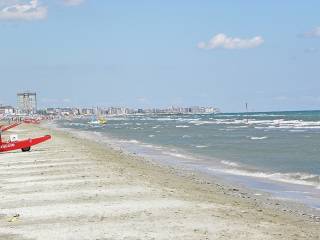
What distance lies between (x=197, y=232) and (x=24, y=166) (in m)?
13.9

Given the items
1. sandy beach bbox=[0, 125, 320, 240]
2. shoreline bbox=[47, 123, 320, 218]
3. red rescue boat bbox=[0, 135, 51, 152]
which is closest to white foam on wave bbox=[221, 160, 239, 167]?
shoreline bbox=[47, 123, 320, 218]

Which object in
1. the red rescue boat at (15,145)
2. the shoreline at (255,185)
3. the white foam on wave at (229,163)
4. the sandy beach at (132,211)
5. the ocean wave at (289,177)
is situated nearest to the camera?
the sandy beach at (132,211)

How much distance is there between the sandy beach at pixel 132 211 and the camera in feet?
33.9

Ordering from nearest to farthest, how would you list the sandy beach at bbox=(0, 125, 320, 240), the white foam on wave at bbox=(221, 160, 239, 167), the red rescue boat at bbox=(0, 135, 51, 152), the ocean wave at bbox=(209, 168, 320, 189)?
1. the sandy beach at bbox=(0, 125, 320, 240)
2. the ocean wave at bbox=(209, 168, 320, 189)
3. the white foam on wave at bbox=(221, 160, 239, 167)
4. the red rescue boat at bbox=(0, 135, 51, 152)

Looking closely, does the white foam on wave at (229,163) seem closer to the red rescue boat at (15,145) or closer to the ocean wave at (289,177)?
the ocean wave at (289,177)

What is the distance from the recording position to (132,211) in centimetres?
1220

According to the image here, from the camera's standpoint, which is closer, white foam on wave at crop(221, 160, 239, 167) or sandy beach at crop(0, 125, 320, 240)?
sandy beach at crop(0, 125, 320, 240)

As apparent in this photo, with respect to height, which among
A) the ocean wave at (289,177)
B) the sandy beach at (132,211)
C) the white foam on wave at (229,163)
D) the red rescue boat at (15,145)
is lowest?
the white foam on wave at (229,163)

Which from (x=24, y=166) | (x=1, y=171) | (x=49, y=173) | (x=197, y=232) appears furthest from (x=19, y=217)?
(x=24, y=166)

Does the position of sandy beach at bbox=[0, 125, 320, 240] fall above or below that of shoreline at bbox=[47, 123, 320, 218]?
above

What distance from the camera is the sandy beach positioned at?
1034cm

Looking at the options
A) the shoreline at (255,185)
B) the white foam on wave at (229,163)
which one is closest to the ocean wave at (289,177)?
the shoreline at (255,185)

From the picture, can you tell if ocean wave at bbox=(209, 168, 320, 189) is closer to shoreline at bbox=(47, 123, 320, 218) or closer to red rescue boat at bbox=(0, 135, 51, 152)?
shoreline at bbox=(47, 123, 320, 218)

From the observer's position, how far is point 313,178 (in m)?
20.6
